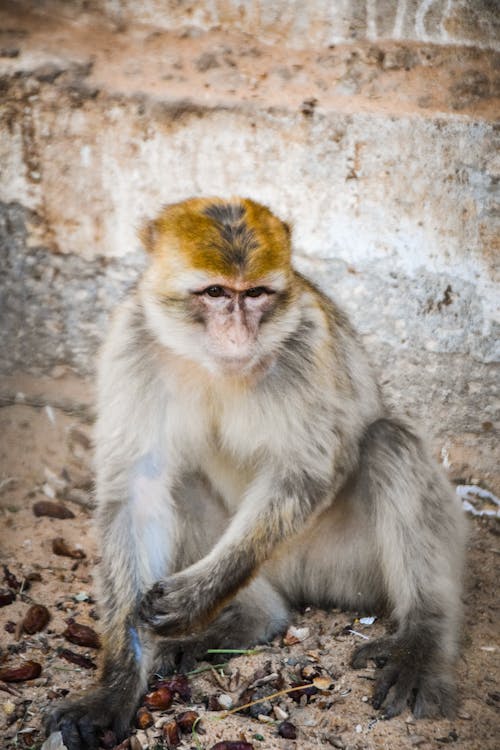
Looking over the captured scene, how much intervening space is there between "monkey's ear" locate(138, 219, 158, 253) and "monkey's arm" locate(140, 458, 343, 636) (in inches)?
30.9

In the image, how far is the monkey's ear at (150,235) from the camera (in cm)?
275

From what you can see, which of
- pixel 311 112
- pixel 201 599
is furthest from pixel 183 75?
pixel 201 599

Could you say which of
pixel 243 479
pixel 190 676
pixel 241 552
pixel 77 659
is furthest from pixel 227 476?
pixel 77 659

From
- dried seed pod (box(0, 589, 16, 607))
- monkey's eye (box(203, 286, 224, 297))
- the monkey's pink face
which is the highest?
monkey's eye (box(203, 286, 224, 297))

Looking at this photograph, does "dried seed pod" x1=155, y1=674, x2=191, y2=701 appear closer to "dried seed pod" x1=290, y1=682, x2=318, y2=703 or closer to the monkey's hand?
the monkey's hand

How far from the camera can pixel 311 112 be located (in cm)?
360

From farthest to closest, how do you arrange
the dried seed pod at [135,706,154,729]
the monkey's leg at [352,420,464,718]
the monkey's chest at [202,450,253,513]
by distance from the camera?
1. the monkey's chest at [202,450,253,513]
2. the monkey's leg at [352,420,464,718]
3. the dried seed pod at [135,706,154,729]

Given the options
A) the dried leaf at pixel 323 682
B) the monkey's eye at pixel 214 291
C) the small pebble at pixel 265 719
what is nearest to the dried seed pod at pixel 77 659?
the small pebble at pixel 265 719

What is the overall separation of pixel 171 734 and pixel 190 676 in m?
0.34

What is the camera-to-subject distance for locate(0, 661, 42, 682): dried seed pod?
2.74 m

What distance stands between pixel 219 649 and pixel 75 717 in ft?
1.89

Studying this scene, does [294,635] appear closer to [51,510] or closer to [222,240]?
[51,510]

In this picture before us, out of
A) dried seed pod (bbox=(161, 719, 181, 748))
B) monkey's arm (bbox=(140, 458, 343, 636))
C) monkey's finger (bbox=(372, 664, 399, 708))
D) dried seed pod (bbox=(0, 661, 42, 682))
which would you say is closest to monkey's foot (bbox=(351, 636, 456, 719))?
monkey's finger (bbox=(372, 664, 399, 708))

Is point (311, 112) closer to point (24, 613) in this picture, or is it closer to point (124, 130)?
point (124, 130)
